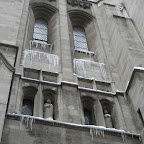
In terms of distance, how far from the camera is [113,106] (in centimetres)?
1439

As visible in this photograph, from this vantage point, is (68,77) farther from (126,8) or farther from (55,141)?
(126,8)

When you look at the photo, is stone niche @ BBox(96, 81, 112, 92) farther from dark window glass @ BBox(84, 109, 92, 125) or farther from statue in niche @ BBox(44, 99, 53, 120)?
statue in niche @ BBox(44, 99, 53, 120)

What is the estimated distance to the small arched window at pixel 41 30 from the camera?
19500 mm

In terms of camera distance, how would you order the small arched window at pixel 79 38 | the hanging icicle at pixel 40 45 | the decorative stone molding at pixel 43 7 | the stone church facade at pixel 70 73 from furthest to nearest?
the decorative stone molding at pixel 43 7, the small arched window at pixel 79 38, the hanging icicle at pixel 40 45, the stone church facade at pixel 70 73

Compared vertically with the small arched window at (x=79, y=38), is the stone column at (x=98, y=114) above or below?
below

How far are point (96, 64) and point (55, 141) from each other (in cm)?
685

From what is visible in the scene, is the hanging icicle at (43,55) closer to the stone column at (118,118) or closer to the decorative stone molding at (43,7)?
the stone column at (118,118)

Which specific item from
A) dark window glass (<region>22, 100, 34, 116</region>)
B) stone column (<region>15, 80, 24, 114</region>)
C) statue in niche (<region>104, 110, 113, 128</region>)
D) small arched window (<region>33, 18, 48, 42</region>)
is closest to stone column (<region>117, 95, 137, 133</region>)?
statue in niche (<region>104, 110, 113, 128</region>)

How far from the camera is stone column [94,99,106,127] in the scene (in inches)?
526

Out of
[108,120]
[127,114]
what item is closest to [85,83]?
[108,120]

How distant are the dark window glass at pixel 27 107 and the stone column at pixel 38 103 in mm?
470

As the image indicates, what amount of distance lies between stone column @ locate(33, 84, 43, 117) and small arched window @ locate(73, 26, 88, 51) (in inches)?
247


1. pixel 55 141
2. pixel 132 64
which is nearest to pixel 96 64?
pixel 132 64

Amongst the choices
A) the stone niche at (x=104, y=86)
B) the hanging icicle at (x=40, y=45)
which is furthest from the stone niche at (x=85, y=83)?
the hanging icicle at (x=40, y=45)
